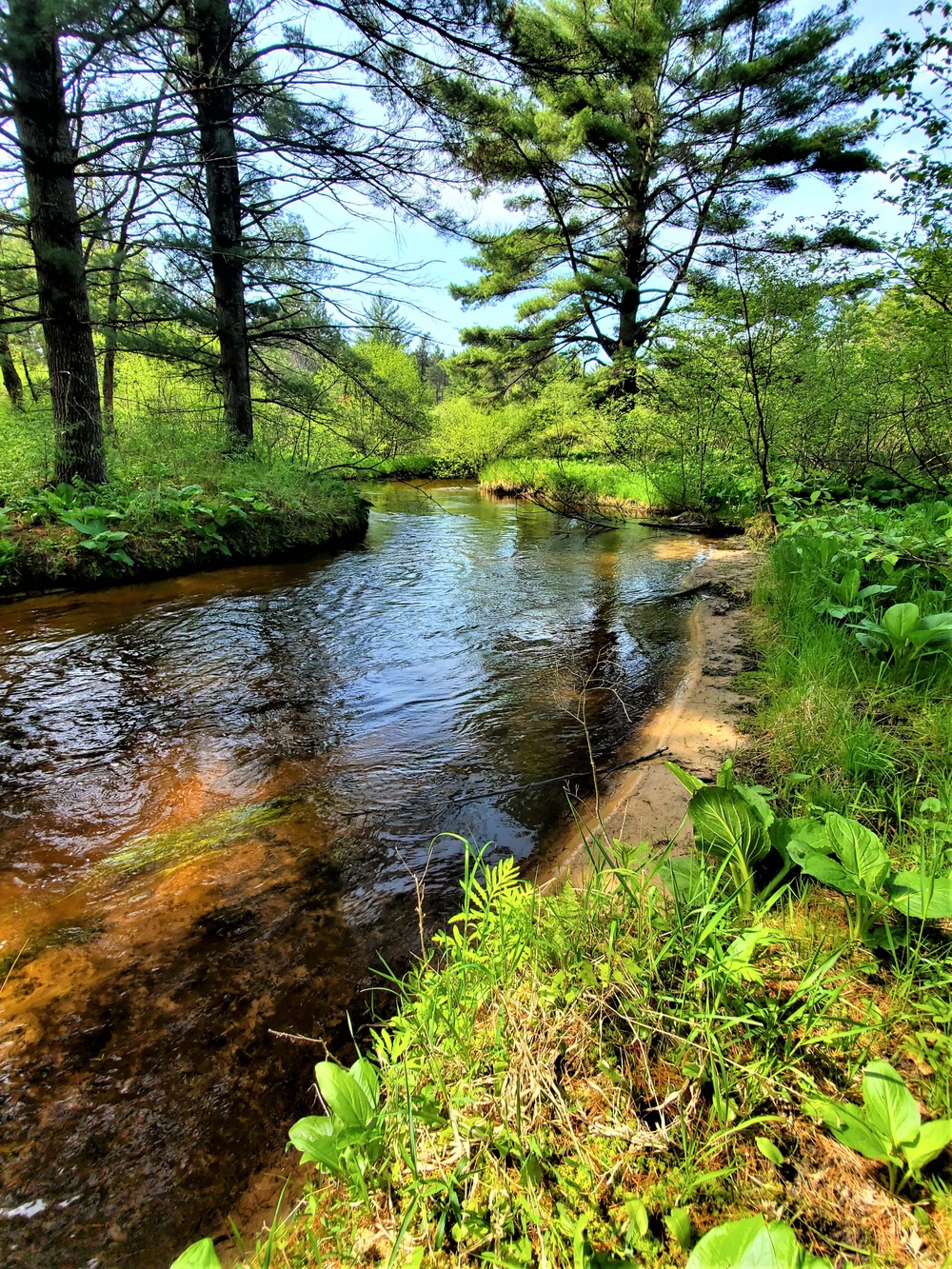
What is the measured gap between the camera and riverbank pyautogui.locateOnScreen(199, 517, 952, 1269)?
32.6 inches

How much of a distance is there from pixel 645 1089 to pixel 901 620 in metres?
2.50

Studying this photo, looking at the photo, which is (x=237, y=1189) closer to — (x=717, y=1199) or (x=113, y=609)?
(x=717, y=1199)

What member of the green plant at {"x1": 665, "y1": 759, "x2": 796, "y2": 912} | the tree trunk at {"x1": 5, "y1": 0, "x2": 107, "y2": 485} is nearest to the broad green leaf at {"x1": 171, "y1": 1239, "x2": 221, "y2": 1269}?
the green plant at {"x1": 665, "y1": 759, "x2": 796, "y2": 912}

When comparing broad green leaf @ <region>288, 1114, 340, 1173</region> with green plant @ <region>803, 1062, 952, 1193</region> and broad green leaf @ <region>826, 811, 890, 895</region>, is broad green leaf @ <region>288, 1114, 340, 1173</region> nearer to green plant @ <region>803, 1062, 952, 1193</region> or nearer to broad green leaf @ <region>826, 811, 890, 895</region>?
green plant @ <region>803, 1062, 952, 1193</region>

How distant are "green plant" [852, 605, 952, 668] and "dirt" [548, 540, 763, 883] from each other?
792 millimetres

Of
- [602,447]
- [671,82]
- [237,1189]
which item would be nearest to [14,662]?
[237,1189]

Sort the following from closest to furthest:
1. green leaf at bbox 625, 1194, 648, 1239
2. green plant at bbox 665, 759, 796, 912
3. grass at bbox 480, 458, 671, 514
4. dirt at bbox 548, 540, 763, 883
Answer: green leaf at bbox 625, 1194, 648, 1239
green plant at bbox 665, 759, 796, 912
dirt at bbox 548, 540, 763, 883
grass at bbox 480, 458, 671, 514

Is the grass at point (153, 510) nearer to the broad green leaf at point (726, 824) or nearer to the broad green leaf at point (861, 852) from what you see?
the broad green leaf at point (726, 824)

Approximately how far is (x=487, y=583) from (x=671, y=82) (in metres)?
15.2

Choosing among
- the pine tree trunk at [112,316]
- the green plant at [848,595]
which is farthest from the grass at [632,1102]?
the pine tree trunk at [112,316]

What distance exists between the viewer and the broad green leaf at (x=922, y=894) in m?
1.19

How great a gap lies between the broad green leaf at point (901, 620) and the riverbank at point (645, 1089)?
1.37 meters

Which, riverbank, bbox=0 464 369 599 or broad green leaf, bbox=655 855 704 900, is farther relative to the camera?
riverbank, bbox=0 464 369 599

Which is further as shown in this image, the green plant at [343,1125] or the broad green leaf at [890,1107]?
the green plant at [343,1125]
